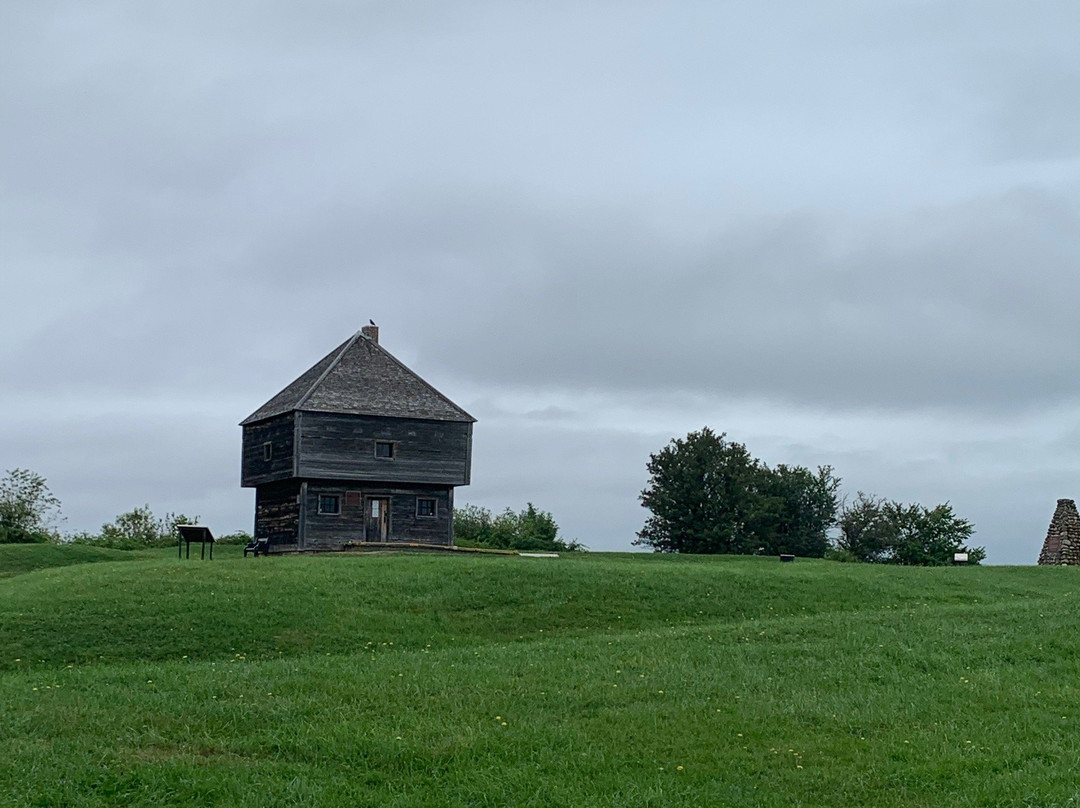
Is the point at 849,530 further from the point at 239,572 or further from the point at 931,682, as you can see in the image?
the point at 931,682

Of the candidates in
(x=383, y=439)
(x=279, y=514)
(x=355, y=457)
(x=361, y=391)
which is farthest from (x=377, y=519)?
(x=361, y=391)

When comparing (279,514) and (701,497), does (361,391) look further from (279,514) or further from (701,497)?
(701,497)

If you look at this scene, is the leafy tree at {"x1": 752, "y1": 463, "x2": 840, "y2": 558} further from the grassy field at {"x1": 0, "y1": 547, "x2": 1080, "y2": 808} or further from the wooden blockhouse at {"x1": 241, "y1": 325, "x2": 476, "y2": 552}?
the grassy field at {"x1": 0, "y1": 547, "x2": 1080, "y2": 808}

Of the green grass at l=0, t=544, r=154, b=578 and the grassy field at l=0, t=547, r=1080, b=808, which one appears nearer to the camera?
the grassy field at l=0, t=547, r=1080, b=808

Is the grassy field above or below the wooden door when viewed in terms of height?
below

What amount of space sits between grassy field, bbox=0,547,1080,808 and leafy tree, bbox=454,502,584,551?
34814mm

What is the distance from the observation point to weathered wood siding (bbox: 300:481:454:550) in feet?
172

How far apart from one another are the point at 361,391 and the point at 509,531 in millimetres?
21261

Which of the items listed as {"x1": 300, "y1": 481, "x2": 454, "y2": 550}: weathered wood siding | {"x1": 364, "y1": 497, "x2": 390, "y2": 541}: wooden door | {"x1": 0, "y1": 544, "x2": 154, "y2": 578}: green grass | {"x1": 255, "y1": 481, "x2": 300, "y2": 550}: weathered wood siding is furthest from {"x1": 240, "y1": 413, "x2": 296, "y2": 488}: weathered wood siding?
{"x1": 0, "y1": 544, "x2": 154, "y2": 578}: green grass

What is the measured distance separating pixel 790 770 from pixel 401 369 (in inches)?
1735

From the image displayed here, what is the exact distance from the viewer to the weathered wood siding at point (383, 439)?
51969 mm

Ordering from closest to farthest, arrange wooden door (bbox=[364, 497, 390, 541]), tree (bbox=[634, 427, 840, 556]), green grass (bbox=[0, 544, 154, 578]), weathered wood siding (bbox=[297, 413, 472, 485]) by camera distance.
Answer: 1. green grass (bbox=[0, 544, 154, 578])
2. weathered wood siding (bbox=[297, 413, 472, 485])
3. wooden door (bbox=[364, 497, 390, 541])
4. tree (bbox=[634, 427, 840, 556])

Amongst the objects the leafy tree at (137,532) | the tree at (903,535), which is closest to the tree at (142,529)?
the leafy tree at (137,532)

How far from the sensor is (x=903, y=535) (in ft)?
261
